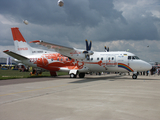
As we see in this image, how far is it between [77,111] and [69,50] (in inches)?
719

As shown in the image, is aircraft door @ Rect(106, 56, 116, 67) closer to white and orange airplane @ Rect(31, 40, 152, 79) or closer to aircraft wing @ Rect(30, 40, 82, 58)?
white and orange airplane @ Rect(31, 40, 152, 79)

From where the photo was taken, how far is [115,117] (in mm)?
Answer: 5121

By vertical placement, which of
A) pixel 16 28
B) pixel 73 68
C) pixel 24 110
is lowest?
pixel 24 110

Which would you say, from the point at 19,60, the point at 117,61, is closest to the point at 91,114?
the point at 117,61

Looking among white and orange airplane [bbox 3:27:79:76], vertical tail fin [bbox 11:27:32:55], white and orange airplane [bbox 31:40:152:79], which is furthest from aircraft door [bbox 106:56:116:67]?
vertical tail fin [bbox 11:27:32:55]

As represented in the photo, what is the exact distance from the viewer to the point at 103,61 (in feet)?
77.2

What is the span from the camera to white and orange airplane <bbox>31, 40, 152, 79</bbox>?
2233cm

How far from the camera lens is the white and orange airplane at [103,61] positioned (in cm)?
2233

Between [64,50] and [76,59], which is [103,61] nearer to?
[76,59]

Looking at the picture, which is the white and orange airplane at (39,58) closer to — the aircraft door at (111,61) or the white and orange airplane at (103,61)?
the white and orange airplane at (103,61)

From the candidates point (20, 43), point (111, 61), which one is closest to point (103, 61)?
point (111, 61)

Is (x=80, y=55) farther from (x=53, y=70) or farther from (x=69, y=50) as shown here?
(x=53, y=70)

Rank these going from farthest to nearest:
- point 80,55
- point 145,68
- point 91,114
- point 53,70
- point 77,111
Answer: point 53,70, point 80,55, point 145,68, point 77,111, point 91,114

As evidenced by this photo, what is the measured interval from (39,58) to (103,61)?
10.8 meters
